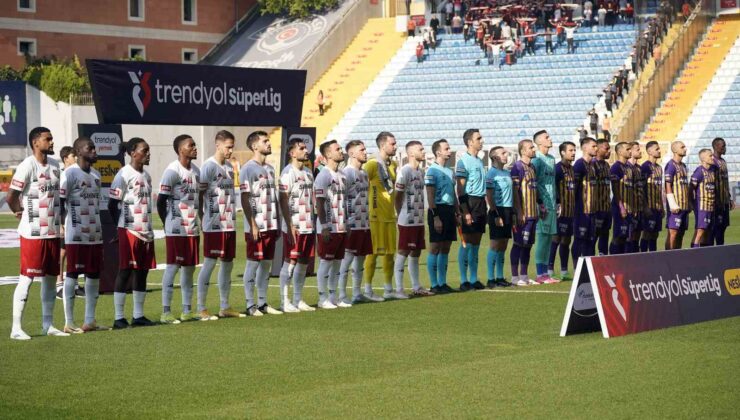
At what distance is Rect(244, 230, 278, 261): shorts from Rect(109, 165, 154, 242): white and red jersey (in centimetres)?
146

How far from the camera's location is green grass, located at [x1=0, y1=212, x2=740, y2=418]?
9.03m

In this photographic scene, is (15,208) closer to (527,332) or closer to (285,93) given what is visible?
(527,332)

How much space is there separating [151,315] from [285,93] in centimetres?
528

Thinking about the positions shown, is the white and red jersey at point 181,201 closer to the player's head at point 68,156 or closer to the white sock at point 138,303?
the white sock at point 138,303

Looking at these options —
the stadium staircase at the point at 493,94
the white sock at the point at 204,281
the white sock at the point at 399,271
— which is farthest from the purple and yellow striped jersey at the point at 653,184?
the stadium staircase at the point at 493,94

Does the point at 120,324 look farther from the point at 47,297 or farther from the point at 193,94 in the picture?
the point at 193,94

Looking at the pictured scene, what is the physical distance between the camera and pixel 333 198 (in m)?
15.9

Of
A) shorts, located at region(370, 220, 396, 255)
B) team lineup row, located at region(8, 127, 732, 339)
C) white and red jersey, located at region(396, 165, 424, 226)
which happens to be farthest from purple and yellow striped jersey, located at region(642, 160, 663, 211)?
shorts, located at region(370, 220, 396, 255)

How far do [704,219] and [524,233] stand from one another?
11.5ft

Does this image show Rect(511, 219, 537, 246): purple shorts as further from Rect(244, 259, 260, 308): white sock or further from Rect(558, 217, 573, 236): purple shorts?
Rect(244, 259, 260, 308): white sock

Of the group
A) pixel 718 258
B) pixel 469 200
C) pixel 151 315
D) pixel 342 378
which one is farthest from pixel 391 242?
pixel 342 378

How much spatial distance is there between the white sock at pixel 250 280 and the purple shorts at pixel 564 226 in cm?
578

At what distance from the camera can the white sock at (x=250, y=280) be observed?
1520cm

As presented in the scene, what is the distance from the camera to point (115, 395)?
9.74 m
